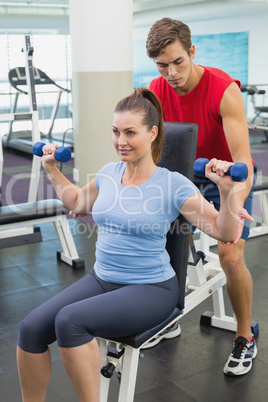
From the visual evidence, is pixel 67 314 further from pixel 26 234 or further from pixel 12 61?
pixel 12 61

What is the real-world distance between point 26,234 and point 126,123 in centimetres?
179

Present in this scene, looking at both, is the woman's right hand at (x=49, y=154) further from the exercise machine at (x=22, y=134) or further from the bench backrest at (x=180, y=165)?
the exercise machine at (x=22, y=134)

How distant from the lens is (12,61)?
280 inches

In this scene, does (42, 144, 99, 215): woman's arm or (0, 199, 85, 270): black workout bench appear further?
(0, 199, 85, 270): black workout bench

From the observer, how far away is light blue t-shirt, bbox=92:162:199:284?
4.89 ft

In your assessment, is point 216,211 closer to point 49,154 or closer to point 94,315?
point 94,315

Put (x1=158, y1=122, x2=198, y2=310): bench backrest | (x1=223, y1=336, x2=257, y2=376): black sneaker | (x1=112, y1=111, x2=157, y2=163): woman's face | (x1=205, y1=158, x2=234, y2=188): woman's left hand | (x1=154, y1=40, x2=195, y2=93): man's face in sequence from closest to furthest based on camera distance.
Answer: (x1=205, y1=158, x2=234, y2=188): woman's left hand, (x1=112, y1=111, x2=157, y2=163): woman's face, (x1=158, y1=122, x2=198, y2=310): bench backrest, (x1=154, y1=40, x2=195, y2=93): man's face, (x1=223, y1=336, x2=257, y2=376): black sneaker

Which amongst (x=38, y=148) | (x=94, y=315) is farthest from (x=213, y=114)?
(x=94, y=315)

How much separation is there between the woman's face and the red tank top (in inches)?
A: 15.5

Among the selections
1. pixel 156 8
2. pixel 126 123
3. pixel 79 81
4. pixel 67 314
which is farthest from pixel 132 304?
pixel 156 8

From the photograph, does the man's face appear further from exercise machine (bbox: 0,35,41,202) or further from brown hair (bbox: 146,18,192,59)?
exercise machine (bbox: 0,35,41,202)

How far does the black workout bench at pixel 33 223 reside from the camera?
294 centimetres

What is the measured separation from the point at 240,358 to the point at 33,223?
4.97 feet

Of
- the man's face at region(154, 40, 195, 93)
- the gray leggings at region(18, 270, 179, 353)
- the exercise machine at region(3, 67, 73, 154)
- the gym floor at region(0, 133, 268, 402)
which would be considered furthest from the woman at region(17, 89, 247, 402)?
the exercise machine at region(3, 67, 73, 154)
